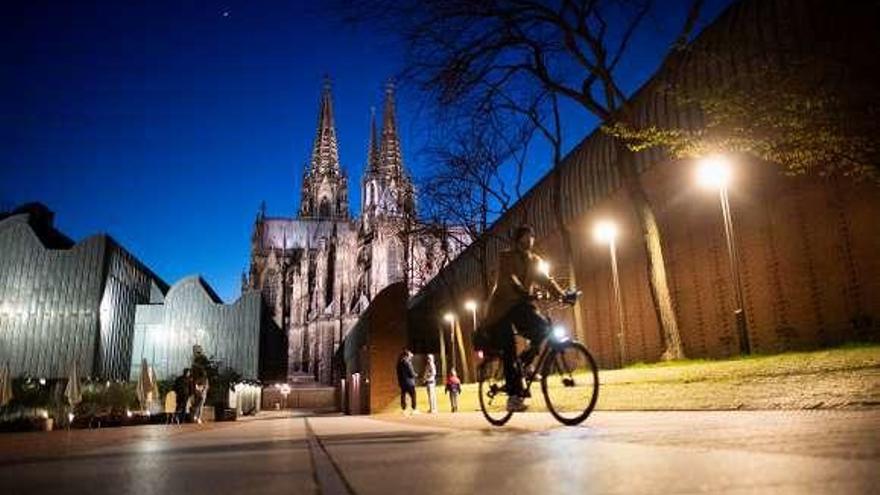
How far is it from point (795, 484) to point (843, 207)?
552 inches

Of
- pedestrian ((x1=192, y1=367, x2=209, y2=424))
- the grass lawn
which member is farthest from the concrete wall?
the grass lawn

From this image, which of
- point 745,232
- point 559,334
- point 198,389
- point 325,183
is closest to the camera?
point 559,334

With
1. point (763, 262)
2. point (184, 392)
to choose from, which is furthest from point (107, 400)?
point (763, 262)

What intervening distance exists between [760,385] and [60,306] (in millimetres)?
41644

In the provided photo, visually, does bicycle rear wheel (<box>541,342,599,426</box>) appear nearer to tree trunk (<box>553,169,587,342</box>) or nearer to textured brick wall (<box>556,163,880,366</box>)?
textured brick wall (<box>556,163,880,366</box>)

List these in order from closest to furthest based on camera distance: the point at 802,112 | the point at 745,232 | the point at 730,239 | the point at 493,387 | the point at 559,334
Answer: the point at 559,334 < the point at 493,387 < the point at 802,112 < the point at 730,239 < the point at 745,232

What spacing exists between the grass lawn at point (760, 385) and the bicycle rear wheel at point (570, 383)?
11.5ft

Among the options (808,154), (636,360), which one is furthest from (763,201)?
(636,360)

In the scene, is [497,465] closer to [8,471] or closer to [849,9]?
[8,471]

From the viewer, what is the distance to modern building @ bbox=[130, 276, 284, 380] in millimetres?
43688

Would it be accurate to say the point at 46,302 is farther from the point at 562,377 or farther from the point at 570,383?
the point at 570,383

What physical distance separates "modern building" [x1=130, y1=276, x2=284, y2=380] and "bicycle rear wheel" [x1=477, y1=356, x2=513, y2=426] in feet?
132

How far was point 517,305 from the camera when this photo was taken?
6188 millimetres

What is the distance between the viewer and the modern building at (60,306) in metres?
38.8
